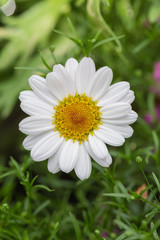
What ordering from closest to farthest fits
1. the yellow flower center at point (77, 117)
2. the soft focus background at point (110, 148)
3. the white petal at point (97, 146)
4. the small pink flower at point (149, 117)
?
1. the white petal at point (97, 146)
2. the yellow flower center at point (77, 117)
3. the soft focus background at point (110, 148)
4. the small pink flower at point (149, 117)

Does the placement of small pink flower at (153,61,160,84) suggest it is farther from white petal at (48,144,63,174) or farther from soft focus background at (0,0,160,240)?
white petal at (48,144,63,174)

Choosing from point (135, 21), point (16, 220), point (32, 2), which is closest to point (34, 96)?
point (16, 220)

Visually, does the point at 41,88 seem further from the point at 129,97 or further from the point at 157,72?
the point at 157,72

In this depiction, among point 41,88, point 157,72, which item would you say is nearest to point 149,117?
point 157,72

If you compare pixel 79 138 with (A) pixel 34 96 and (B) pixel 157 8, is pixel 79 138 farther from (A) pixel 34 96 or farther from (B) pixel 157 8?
(B) pixel 157 8

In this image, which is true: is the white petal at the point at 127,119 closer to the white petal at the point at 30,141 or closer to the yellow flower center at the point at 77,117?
the yellow flower center at the point at 77,117

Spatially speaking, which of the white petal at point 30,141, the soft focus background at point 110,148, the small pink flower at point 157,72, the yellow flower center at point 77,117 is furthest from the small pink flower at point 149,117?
the white petal at point 30,141

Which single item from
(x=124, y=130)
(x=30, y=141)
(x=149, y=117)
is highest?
(x=30, y=141)
